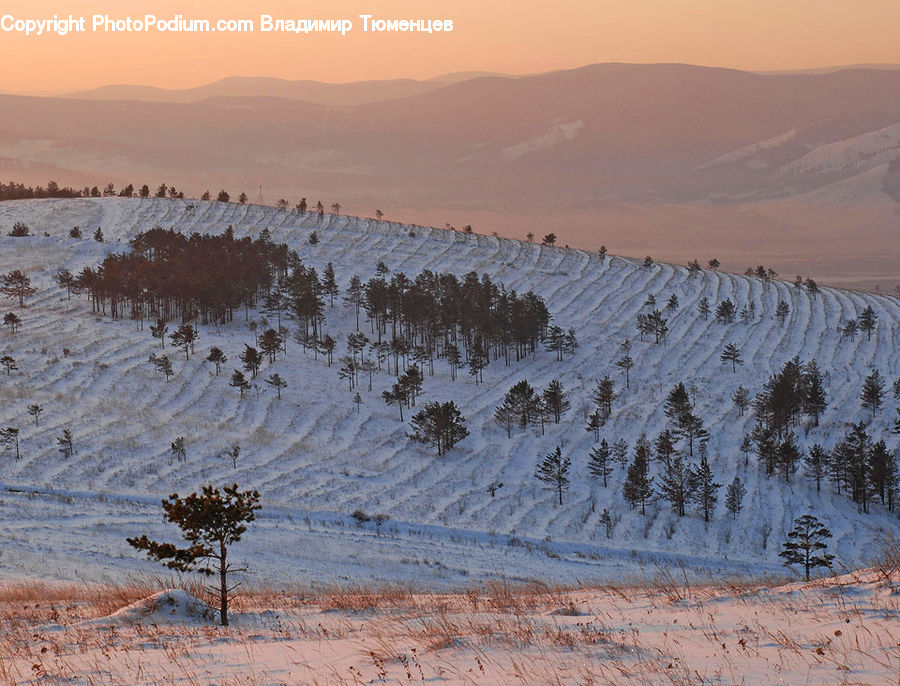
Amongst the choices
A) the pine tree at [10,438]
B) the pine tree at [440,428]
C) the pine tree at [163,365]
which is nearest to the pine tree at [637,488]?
the pine tree at [440,428]

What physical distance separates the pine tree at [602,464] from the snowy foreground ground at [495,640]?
56790 millimetres

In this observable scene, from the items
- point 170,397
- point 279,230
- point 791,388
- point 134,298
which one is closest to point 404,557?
point 170,397

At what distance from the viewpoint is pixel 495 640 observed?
39.3 ft

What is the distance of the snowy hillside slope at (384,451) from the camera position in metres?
44.4

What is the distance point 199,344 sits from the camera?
100750 millimetres

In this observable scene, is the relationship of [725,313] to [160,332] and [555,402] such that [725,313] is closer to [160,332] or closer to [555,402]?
[555,402]

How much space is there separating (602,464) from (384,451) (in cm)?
1957

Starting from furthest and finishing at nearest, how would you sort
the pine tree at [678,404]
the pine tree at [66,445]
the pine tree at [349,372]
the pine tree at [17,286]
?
1. the pine tree at [17,286]
2. the pine tree at [349,372]
3. the pine tree at [678,404]
4. the pine tree at [66,445]

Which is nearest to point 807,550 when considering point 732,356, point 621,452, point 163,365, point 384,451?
point 621,452

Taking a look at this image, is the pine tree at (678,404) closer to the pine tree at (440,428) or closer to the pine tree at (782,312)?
the pine tree at (440,428)

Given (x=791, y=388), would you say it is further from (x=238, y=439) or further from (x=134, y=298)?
(x=134, y=298)

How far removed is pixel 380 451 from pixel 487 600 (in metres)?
59.9

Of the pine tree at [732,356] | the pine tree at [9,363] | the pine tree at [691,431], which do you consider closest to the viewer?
the pine tree at [691,431]

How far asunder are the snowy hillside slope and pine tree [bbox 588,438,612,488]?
4.95ft
